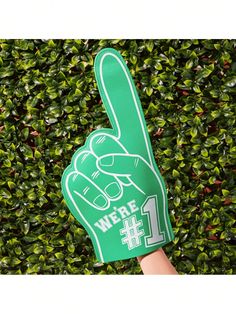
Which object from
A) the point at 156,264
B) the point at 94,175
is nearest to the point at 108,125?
the point at 94,175

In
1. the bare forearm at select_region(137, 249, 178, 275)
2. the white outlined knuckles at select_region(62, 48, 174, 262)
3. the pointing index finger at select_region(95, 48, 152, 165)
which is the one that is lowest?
the bare forearm at select_region(137, 249, 178, 275)

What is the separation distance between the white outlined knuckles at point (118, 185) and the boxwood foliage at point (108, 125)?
348mm

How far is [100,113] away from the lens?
2.84m

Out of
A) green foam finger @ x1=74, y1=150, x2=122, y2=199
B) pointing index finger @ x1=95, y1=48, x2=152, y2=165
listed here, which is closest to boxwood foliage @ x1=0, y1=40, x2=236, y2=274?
pointing index finger @ x1=95, y1=48, x2=152, y2=165

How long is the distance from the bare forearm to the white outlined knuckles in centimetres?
4

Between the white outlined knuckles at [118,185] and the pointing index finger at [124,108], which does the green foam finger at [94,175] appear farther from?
the pointing index finger at [124,108]

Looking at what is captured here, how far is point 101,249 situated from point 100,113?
0.81m

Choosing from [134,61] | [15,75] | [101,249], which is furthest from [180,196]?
[15,75]

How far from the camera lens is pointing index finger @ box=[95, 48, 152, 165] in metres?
2.47

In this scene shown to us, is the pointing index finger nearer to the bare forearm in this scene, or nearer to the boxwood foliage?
the boxwood foliage

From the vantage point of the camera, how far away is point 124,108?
2.50 meters

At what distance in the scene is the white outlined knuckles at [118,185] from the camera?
2.46 m

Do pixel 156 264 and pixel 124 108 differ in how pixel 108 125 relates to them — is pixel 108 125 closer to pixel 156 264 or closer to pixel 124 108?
pixel 124 108

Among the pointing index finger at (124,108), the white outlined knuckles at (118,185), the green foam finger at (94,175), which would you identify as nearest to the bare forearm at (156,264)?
the white outlined knuckles at (118,185)
